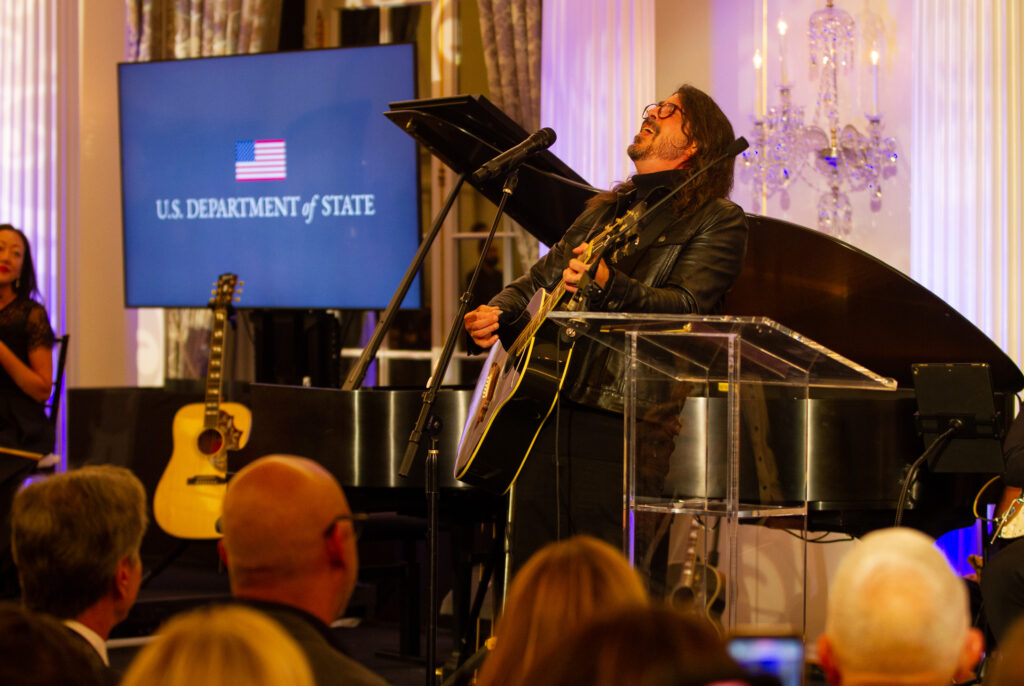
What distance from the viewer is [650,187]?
11.1ft

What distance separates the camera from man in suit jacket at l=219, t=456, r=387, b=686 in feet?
5.36

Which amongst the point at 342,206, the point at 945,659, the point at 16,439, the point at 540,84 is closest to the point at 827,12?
the point at 540,84

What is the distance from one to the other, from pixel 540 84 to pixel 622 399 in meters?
3.41

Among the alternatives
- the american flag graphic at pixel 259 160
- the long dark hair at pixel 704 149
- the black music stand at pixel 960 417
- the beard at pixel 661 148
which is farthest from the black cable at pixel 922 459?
the american flag graphic at pixel 259 160

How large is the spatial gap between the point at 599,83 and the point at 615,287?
9.35 feet

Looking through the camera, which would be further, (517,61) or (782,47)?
(517,61)

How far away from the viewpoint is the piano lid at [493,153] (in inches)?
144

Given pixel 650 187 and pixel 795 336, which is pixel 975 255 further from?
pixel 795 336

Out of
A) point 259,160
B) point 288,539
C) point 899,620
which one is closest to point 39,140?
point 259,160

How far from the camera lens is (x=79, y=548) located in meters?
2.01

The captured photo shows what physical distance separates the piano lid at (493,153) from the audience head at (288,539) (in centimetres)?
208

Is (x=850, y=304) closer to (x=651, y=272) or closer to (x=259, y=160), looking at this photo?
(x=651, y=272)

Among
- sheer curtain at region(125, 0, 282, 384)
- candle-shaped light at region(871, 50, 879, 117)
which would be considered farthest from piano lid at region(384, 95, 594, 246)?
sheer curtain at region(125, 0, 282, 384)

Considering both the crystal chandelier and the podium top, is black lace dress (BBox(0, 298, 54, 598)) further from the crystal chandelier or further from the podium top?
the crystal chandelier
